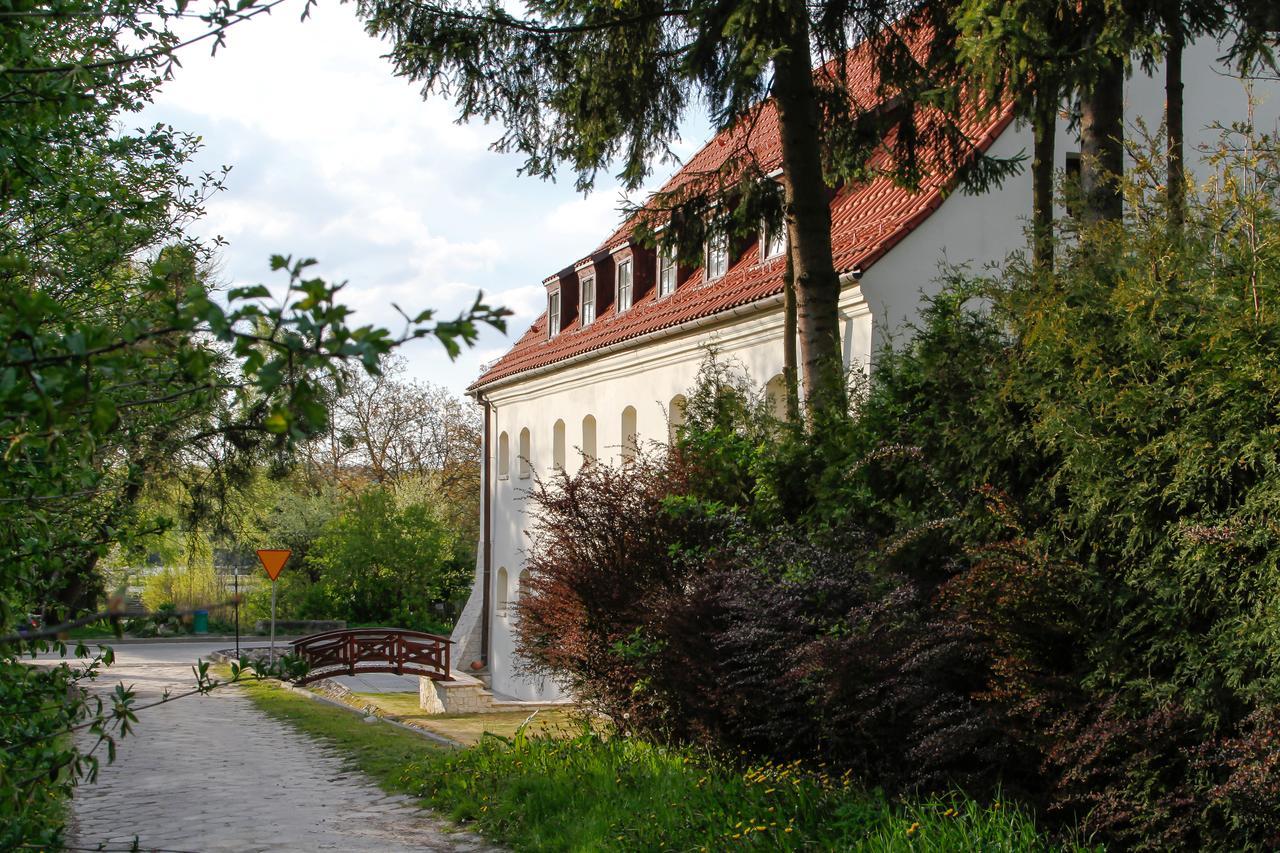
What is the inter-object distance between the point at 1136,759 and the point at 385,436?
A: 53098 mm

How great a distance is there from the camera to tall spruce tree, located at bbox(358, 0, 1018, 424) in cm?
1265

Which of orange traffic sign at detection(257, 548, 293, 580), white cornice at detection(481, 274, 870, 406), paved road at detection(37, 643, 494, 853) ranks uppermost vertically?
white cornice at detection(481, 274, 870, 406)

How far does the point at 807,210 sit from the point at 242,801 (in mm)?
7639

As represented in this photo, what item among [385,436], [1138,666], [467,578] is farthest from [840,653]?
[385,436]

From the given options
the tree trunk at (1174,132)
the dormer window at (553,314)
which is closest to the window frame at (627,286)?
the dormer window at (553,314)

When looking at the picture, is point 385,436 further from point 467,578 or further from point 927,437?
point 927,437

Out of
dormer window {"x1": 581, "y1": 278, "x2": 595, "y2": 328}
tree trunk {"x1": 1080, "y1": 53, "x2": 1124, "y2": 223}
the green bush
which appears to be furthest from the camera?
dormer window {"x1": 581, "y1": 278, "x2": 595, "y2": 328}

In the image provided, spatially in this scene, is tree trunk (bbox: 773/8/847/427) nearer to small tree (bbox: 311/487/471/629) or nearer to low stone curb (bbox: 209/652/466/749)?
low stone curb (bbox: 209/652/466/749)

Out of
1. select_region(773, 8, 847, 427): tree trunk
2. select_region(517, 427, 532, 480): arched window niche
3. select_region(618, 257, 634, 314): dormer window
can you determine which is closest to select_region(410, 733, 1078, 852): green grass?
select_region(773, 8, 847, 427): tree trunk

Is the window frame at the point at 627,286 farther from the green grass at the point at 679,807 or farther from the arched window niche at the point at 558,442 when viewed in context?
the green grass at the point at 679,807

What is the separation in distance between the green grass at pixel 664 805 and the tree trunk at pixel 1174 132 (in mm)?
3700

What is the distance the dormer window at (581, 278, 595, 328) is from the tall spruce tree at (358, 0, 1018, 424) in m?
13.6

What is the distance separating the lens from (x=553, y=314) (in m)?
29.8

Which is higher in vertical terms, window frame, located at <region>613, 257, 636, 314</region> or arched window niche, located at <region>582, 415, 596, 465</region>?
window frame, located at <region>613, 257, 636, 314</region>
